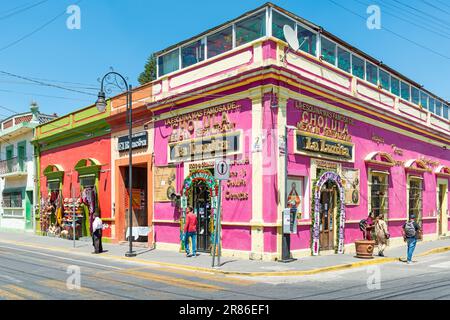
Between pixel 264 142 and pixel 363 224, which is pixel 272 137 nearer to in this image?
pixel 264 142

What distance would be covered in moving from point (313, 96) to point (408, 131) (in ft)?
30.6

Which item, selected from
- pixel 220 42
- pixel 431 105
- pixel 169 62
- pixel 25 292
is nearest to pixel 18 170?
pixel 169 62

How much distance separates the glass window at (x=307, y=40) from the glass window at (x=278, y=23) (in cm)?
77

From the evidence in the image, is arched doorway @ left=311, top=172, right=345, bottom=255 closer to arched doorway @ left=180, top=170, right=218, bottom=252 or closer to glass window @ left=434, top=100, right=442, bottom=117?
arched doorway @ left=180, top=170, right=218, bottom=252

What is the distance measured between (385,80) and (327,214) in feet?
29.0

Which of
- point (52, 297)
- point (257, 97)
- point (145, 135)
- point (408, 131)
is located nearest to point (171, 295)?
point (52, 297)

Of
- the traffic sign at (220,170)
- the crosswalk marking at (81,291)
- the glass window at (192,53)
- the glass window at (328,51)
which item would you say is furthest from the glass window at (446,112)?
the crosswalk marking at (81,291)

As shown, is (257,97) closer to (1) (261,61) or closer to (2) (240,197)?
(1) (261,61)

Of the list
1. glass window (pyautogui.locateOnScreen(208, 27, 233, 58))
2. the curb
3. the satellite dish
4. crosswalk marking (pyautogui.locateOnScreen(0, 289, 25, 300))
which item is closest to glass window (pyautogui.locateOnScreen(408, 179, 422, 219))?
the curb

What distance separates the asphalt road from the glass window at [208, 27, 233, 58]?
829cm

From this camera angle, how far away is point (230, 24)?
1602 centimetres

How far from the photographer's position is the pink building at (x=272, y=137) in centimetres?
1440

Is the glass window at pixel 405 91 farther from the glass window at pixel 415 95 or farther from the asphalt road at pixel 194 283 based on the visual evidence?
the asphalt road at pixel 194 283

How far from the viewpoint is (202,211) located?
1652 cm
